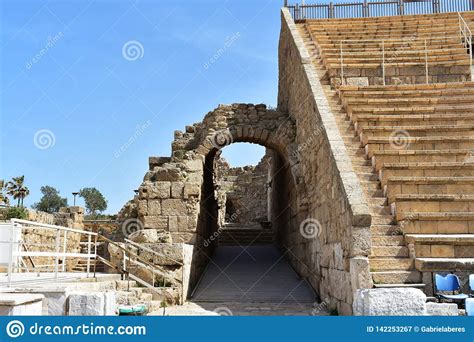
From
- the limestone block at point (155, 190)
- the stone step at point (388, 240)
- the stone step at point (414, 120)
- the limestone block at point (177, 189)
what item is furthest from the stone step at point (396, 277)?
the limestone block at point (155, 190)

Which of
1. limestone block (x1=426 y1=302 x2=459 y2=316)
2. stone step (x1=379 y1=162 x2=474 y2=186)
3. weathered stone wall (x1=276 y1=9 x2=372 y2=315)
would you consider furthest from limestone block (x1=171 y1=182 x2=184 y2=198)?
limestone block (x1=426 y1=302 x2=459 y2=316)

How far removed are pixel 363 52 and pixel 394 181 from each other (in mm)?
7446

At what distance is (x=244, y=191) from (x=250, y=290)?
16314 millimetres

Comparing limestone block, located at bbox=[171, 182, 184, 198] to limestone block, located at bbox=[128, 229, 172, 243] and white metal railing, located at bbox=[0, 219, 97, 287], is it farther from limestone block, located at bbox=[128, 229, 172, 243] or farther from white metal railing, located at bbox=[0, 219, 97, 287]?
white metal railing, located at bbox=[0, 219, 97, 287]

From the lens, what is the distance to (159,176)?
12680mm

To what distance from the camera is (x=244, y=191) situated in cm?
2784

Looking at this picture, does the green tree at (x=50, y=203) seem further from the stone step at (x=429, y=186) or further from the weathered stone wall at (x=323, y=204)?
the stone step at (x=429, y=186)

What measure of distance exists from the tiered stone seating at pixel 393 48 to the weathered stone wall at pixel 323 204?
1.09m

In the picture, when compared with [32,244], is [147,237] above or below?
above

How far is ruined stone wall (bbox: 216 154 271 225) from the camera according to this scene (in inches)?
1072

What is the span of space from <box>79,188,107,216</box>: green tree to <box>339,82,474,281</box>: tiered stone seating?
44.2m

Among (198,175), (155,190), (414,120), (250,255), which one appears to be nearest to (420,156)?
(414,120)

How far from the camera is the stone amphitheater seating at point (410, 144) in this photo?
737 cm

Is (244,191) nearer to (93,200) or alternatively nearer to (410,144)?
(410,144)
